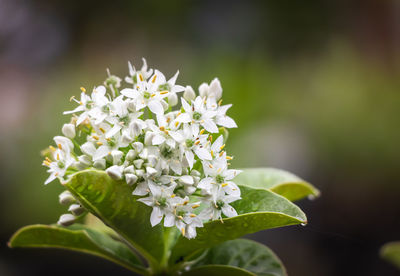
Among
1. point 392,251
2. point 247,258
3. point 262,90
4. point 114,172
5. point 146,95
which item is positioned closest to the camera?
point 114,172

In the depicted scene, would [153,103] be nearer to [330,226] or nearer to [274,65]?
[330,226]

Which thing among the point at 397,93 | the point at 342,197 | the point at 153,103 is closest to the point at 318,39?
the point at 397,93

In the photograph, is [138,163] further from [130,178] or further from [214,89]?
[214,89]

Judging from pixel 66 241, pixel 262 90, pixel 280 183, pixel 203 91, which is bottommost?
pixel 66 241

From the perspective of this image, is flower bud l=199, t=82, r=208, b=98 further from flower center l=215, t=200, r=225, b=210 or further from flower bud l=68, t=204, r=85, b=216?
flower bud l=68, t=204, r=85, b=216

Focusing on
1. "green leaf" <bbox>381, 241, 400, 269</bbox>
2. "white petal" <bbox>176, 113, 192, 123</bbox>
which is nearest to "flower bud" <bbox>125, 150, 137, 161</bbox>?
"white petal" <bbox>176, 113, 192, 123</bbox>

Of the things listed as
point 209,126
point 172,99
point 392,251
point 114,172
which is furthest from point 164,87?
point 392,251

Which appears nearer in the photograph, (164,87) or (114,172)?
(114,172)
